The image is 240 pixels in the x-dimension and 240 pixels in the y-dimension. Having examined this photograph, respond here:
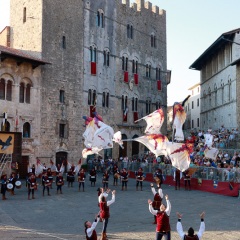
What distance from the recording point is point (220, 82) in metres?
47.2

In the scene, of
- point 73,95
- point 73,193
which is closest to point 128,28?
point 73,95

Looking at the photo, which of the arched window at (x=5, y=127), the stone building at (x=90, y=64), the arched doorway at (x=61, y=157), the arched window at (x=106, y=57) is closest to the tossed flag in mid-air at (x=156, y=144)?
the arched window at (x=5, y=127)

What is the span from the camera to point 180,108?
22.0 metres

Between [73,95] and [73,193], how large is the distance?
16.0 m

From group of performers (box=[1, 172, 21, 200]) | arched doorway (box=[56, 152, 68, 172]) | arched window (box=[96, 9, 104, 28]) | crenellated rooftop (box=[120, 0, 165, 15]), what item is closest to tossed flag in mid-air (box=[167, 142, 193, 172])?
group of performers (box=[1, 172, 21, 200])

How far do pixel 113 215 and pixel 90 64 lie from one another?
26.7 metres

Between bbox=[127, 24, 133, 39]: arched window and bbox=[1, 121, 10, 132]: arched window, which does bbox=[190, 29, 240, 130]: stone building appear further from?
bbox=[1, 121, 10, 132]: arched window

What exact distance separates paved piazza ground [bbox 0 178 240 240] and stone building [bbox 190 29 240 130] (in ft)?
57.7

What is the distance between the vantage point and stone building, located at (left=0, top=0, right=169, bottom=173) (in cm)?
3888

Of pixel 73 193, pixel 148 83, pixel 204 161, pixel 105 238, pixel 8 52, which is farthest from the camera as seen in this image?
pixel 148 83

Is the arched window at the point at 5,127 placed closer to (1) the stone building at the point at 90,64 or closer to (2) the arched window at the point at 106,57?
(1) the stone building at the point at 90,64

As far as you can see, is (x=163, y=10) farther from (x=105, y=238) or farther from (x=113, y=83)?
(x=105, y=238)

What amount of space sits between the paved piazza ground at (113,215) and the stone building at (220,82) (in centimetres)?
1758

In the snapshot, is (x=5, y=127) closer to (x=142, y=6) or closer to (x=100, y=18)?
(x=100, y=18)
